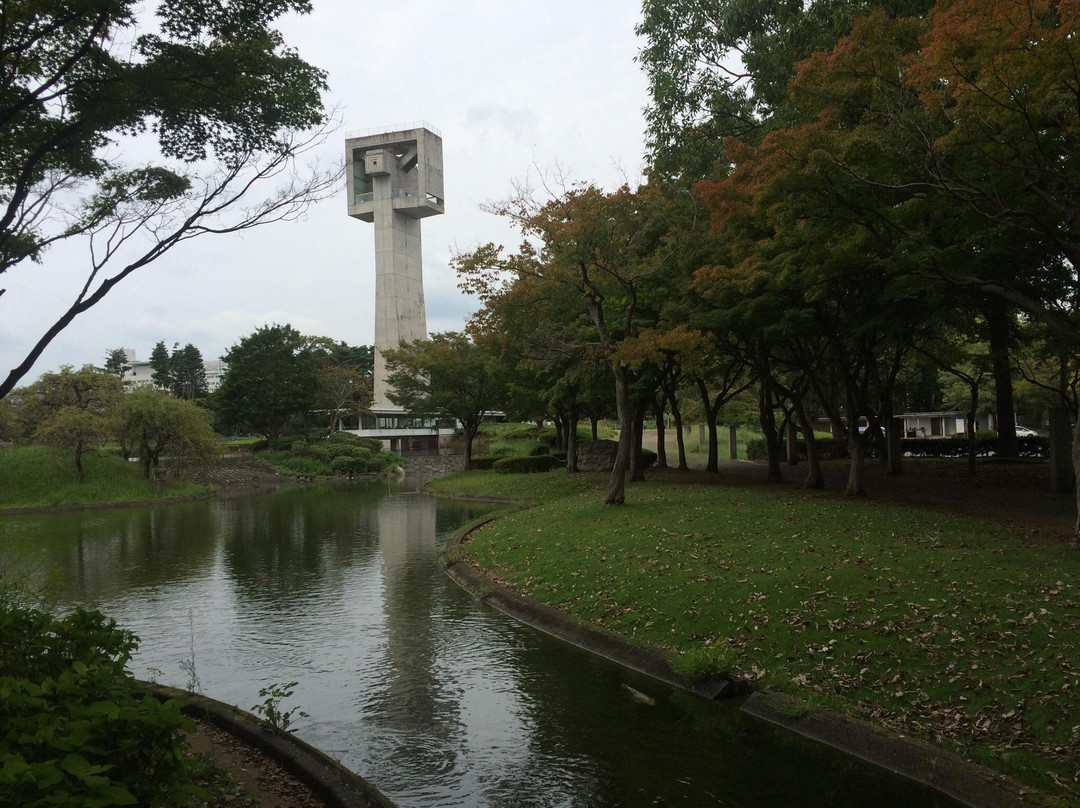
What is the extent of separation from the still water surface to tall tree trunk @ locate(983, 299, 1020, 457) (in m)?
14.3

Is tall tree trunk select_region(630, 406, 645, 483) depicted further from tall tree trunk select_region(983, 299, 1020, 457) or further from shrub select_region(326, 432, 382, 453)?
shrub select_region(326, 432, 382, 453)

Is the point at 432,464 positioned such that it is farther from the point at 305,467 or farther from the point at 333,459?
the point at 305,467

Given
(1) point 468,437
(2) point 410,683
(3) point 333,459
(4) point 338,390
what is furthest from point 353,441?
(2) point 410,683

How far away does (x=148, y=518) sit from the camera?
89.1 feet

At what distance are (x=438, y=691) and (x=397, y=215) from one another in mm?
63512

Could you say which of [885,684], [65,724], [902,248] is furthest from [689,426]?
[65,724]

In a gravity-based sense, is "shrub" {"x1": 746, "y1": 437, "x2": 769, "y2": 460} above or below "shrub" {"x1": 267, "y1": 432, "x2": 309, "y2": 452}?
below

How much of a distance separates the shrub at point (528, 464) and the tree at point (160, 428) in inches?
602

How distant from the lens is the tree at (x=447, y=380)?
38.8 metres

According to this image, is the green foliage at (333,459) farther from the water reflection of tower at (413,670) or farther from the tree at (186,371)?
the water reflection of tower at (413,670)

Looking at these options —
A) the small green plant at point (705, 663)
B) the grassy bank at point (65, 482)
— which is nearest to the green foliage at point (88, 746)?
the small green plant at point (705, 663)

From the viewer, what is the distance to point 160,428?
35.8 meters

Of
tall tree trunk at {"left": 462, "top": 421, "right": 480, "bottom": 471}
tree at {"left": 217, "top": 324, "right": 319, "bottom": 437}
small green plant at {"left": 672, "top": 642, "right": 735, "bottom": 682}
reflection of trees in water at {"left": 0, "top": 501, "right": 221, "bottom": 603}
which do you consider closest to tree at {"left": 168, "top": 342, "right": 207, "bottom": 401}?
tree at {"left": 217, "top": 324, "right": 319, "bottom": 437}

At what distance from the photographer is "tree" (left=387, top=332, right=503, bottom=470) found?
38.8 metres
